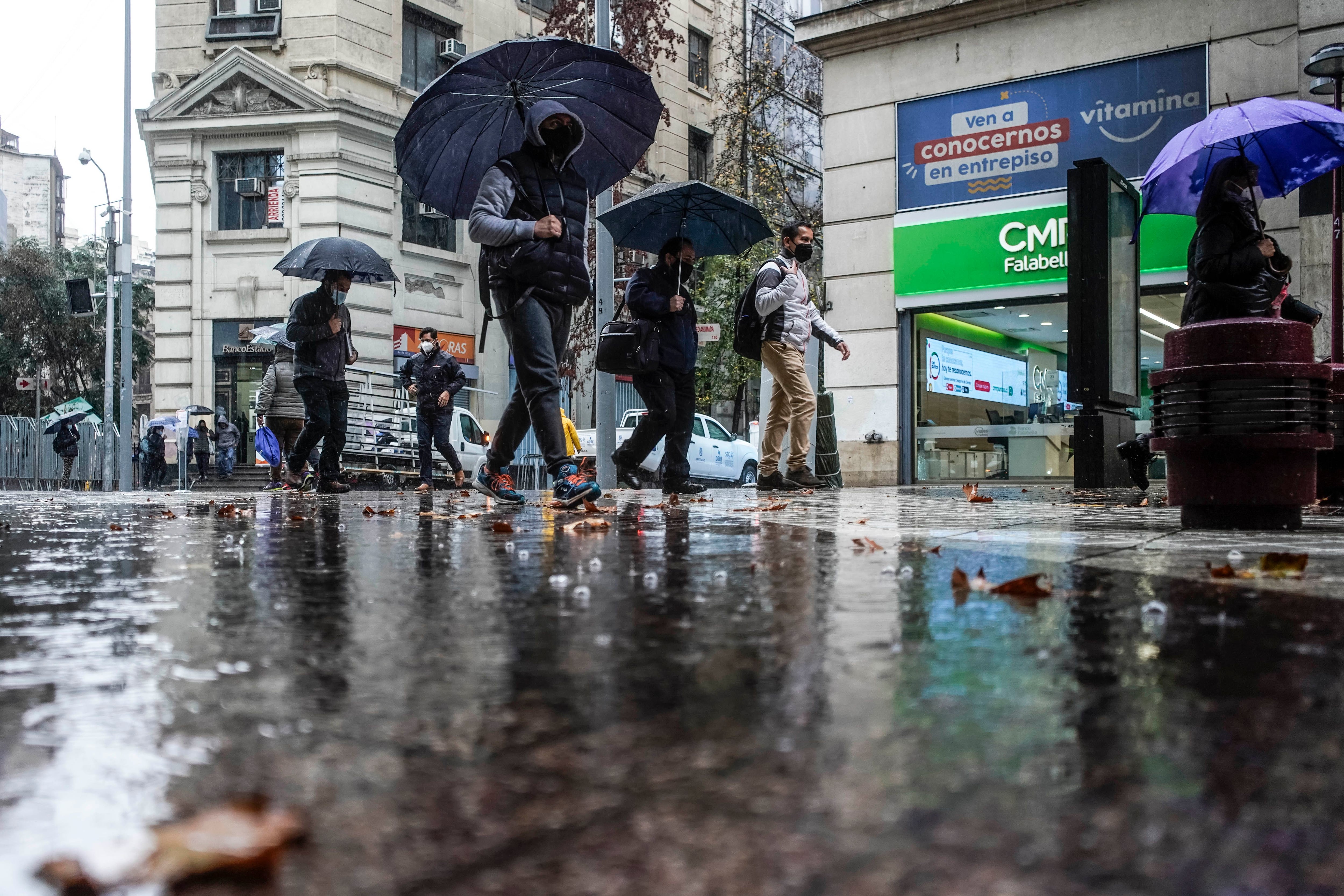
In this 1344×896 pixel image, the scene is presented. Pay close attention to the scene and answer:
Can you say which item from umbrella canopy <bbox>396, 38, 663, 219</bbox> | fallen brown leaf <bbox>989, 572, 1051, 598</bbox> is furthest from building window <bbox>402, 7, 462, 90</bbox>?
fallen brown leaf <bbox>989, 572, 1051, 598</bbox>

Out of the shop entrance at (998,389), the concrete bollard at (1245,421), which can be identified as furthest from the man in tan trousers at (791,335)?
the shop entrance at (998,389)

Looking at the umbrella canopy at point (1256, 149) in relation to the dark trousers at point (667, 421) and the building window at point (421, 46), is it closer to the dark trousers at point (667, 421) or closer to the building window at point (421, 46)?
the dark trousers at point (667, 421)

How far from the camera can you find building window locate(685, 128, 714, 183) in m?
31.3

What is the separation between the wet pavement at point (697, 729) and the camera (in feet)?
2.70

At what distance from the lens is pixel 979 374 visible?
1591 cm

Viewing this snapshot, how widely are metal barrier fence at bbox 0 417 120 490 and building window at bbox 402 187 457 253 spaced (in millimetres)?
8272

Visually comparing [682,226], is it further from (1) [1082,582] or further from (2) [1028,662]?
(2) [1028,662]

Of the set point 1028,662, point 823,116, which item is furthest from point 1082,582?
point 823,116

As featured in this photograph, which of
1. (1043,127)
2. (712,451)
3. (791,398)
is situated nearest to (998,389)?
(1043,127)

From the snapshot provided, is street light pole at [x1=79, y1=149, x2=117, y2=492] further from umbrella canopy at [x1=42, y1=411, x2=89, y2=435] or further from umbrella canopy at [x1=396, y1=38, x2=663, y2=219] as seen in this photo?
umbrella canopy at [x1=396, y1=38, x2=663, y2=219]

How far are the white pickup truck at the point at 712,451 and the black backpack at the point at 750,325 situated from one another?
945 centimetres

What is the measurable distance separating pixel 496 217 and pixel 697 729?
4.81 m

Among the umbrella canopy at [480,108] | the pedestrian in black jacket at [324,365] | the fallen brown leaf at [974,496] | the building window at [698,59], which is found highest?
the building window at [698,59]

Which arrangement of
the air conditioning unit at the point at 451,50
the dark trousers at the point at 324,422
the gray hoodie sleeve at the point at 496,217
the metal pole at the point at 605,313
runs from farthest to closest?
1. the air conditioning unit at the point at 451,50
2. the metal pole at the point at 605,313
3. the dark trousers at the point at 324,422
4. the gray hoodie sleeve at the point at 496,217
